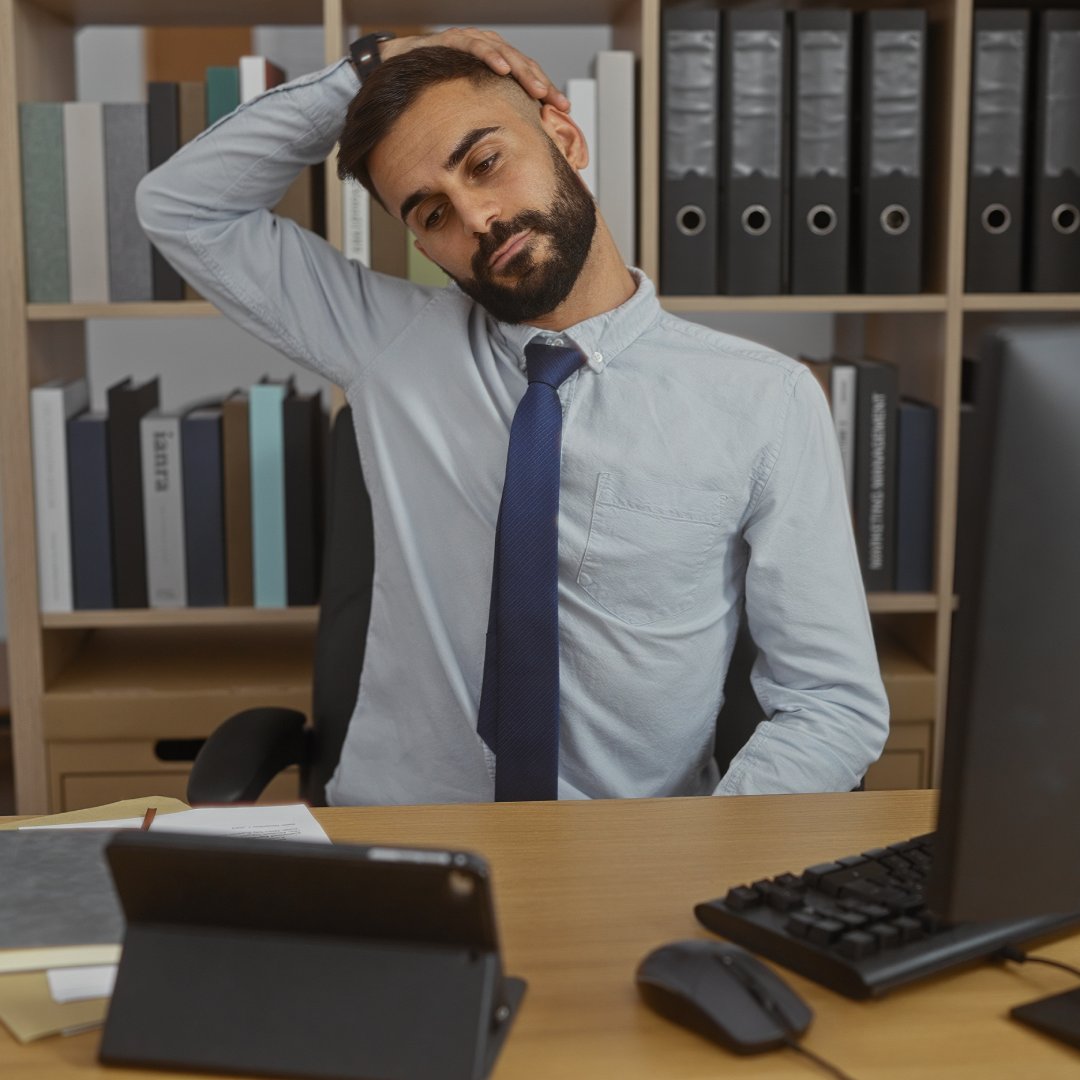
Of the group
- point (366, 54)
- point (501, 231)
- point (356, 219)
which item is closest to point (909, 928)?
point (501, 231)

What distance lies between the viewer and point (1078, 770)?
72 centimetres

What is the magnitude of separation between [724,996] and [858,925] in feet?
0.40

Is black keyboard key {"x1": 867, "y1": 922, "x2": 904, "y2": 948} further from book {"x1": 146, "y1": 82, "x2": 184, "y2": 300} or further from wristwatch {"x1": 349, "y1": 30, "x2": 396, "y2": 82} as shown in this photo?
book {"x1": 146, "y1": 82, "x2": 184, "y2": 300}

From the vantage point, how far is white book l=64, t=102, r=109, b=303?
2031 mm

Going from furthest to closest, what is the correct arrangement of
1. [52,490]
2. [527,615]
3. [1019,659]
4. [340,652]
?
[52,490], [340,652], [527,615], [1019,659]

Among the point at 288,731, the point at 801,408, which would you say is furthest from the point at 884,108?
the point at 288,731

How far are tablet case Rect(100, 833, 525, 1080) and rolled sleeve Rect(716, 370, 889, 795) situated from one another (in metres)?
0.67

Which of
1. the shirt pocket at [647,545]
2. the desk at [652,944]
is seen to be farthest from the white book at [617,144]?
the desk at [652,944]

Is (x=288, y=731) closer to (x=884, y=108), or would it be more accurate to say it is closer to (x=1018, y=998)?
(x=1018, y=998)

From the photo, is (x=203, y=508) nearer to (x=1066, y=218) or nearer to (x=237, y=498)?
(x=237, y=498)

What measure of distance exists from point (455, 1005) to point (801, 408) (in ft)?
2.97

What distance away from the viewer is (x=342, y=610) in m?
1.60

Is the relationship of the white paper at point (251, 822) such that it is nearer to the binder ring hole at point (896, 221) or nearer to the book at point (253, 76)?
the book at point (253, 76)

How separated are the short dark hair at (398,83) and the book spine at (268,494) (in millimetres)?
680
